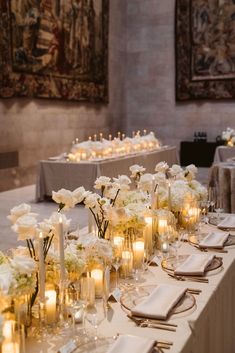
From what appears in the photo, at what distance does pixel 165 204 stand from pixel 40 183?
580cm

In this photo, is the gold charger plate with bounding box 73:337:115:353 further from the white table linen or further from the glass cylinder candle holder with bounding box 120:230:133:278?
the white table linen

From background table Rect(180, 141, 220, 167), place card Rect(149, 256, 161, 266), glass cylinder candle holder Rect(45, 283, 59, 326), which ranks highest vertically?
glass cylinder candle holder Rect(45, 283, 59, 326)

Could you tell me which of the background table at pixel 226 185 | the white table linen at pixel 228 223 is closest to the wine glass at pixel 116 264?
the white table linen at pixel 228 223

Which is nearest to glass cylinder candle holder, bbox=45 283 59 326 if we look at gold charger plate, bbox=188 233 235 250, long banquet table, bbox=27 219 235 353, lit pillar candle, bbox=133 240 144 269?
long banquet table, bbox=27 219 235 353

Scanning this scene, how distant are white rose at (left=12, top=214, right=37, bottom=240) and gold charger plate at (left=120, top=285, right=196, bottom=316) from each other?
541 millimetres

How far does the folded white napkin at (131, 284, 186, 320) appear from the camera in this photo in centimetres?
205

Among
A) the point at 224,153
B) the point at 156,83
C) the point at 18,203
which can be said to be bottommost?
the point at 18,203

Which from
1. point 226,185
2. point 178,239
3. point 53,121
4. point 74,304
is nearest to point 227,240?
point 178,239

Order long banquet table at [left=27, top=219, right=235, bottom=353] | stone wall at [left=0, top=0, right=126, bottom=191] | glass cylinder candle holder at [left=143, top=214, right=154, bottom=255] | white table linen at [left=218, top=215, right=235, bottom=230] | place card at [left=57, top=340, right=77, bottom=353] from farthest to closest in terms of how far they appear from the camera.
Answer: stone wall at [left=0, top=0, right=126, bottom=191] < white table linen at [left=218, top=215, right=235, bottom=230] < glass cylinder candle holder at [left=143, top=214, right=154, bottom=255] < long banquet table at [left=27, top=219, right=235, bottom=353] < place card at [left=57, top=340, right=77, bottom=353]

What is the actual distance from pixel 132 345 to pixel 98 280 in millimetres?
547

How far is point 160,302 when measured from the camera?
2.16 meters

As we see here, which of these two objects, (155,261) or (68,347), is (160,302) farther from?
(155,261)

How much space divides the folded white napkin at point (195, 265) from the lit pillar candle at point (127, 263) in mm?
250

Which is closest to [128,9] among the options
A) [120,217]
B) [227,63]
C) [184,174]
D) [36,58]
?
[227,63]
